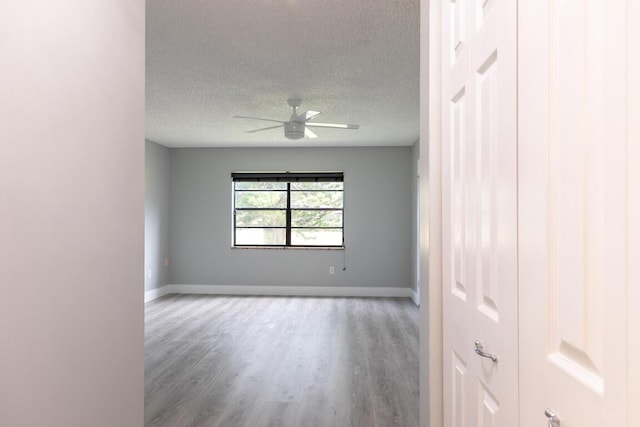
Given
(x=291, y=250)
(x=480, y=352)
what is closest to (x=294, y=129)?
(x=291, y=250)

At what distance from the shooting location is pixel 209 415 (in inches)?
108

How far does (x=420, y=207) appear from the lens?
1841mm

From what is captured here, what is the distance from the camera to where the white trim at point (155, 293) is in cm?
654

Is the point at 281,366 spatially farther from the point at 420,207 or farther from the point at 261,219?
the point at 261,219

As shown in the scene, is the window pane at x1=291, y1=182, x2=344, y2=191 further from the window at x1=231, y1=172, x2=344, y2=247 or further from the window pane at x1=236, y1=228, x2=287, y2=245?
the window pane at x1=236, y1=228, x2=287, y2=245

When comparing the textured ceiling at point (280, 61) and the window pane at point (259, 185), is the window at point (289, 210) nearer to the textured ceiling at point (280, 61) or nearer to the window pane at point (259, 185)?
the window pane at point (259, 185)

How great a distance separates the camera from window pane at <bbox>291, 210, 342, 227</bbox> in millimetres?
7242

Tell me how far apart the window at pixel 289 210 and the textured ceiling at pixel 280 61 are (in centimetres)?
182

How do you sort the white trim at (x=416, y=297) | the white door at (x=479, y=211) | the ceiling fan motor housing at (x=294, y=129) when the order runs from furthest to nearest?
the white trim at (x=416, y=297)
the ceiling fan motor housing at (x=294, y=129)
the white door at (x=479, y=211)
